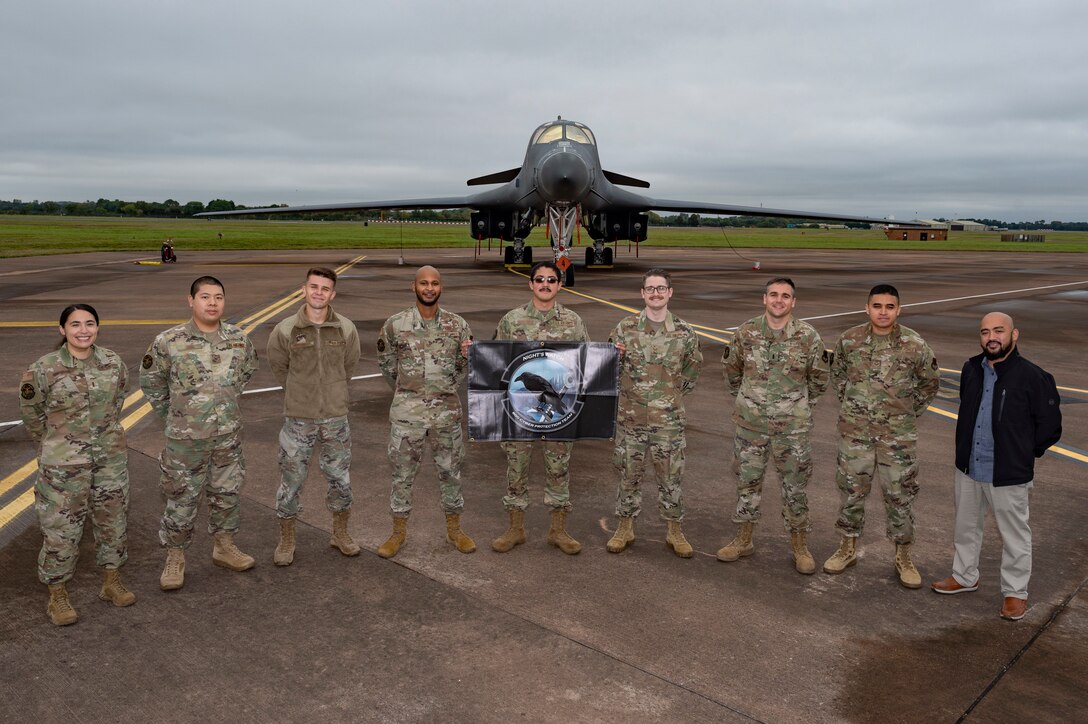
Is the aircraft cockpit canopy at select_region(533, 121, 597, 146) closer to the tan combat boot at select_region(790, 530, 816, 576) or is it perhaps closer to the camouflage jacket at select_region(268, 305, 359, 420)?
the camouflage jacket at select_region(268, 305, 359, 420)

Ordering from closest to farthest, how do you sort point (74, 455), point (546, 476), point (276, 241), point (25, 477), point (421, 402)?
point (74, 455) < point (421, 402) < point (546, 476) < point (25, 477) < point (276, 241)

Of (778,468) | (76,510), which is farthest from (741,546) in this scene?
(76,510)

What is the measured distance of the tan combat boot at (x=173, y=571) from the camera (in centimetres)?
463

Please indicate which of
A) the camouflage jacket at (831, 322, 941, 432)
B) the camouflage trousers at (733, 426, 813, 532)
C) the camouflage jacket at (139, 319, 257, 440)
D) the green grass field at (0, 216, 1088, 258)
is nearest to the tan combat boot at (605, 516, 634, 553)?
the camouflage trousers at (733, 426, 813, 532)

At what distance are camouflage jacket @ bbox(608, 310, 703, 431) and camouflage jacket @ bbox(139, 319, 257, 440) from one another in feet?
9.11

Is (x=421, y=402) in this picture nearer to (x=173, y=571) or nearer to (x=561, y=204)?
(x=173, y=571)

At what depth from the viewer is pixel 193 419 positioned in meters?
4.71

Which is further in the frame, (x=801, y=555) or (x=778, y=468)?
(x=778, y=468)

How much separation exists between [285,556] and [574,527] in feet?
7.11

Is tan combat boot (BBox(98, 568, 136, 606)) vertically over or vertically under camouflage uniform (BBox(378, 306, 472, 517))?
under

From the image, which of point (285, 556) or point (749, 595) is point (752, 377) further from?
point (285, 556)

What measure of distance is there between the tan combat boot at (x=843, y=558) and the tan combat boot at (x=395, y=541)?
301 centimetres

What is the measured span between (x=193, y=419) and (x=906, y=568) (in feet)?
15.9

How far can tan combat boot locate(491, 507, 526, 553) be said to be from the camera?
17.3 ft
